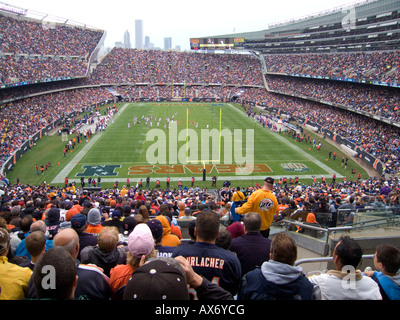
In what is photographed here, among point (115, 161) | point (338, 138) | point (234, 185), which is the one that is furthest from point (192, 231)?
point (338, 138)

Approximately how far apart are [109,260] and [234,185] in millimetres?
20377

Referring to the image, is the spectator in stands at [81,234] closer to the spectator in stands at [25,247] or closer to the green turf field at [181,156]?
the spectator in stands at [25,247]

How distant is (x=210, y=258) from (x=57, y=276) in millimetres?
1452

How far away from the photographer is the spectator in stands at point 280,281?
2.88 m

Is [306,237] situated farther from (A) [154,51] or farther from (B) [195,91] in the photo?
(A) [154,51]

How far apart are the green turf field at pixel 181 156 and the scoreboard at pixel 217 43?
43373mm

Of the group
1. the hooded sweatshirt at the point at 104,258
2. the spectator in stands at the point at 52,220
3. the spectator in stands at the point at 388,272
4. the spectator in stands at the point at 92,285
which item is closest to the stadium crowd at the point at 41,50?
the spectator in stands at the point at 52,220

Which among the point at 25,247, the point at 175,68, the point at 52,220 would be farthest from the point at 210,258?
the point at 175,68

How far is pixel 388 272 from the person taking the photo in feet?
11.1

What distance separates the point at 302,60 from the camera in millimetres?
58750

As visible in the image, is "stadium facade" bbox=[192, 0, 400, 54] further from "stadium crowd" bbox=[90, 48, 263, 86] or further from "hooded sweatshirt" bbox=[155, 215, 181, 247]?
"hooded sweatshirt" bbox=[155, 215, 181, 247]

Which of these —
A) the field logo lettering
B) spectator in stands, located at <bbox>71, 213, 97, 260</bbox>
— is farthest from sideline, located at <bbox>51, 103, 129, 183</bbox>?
spectator in stands, located at <bbox>71, 213, 97, 260</bbox>

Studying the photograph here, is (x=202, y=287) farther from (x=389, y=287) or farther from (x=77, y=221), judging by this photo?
(x=77, y=221)

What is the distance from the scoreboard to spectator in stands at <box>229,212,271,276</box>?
81.3 meters
